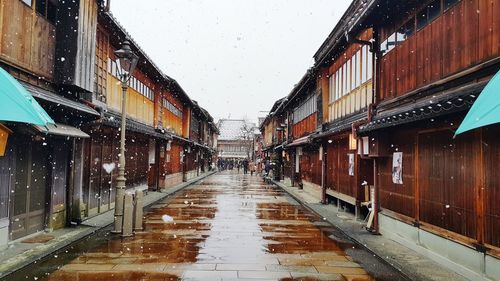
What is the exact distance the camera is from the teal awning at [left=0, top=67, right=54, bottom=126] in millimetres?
6743

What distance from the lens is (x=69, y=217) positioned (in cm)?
1335

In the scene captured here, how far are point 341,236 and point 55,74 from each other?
32.4 feet

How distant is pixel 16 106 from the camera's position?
23.0ft

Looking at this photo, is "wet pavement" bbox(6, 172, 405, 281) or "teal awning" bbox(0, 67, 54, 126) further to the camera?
"wet pavement" bbox(6, 172, 405, 281)

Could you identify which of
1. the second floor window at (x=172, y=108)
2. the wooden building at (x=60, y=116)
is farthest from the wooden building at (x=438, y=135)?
the second floor window at (x=172, y=108)

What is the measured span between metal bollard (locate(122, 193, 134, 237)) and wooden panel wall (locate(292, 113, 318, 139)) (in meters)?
14.9

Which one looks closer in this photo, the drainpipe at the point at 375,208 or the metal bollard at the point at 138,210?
the drainpipe at the point at 375,208

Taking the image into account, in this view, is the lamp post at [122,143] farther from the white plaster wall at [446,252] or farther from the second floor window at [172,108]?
the second floor window at [172,108]

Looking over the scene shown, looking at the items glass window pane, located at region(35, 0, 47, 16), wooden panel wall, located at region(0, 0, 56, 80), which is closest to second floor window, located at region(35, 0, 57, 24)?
glass window pane, located at region(35, 0, 47, 16)

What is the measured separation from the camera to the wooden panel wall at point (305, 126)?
26352mm

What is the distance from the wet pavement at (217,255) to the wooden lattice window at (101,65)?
17.1ft

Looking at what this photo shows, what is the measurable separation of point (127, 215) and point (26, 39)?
5.53 m

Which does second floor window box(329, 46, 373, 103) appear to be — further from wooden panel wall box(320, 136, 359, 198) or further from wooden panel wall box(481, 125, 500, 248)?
wooden panel wall box(481, 125, 500, 248)

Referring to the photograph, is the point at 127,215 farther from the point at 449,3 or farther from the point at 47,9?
the point at 449,3
